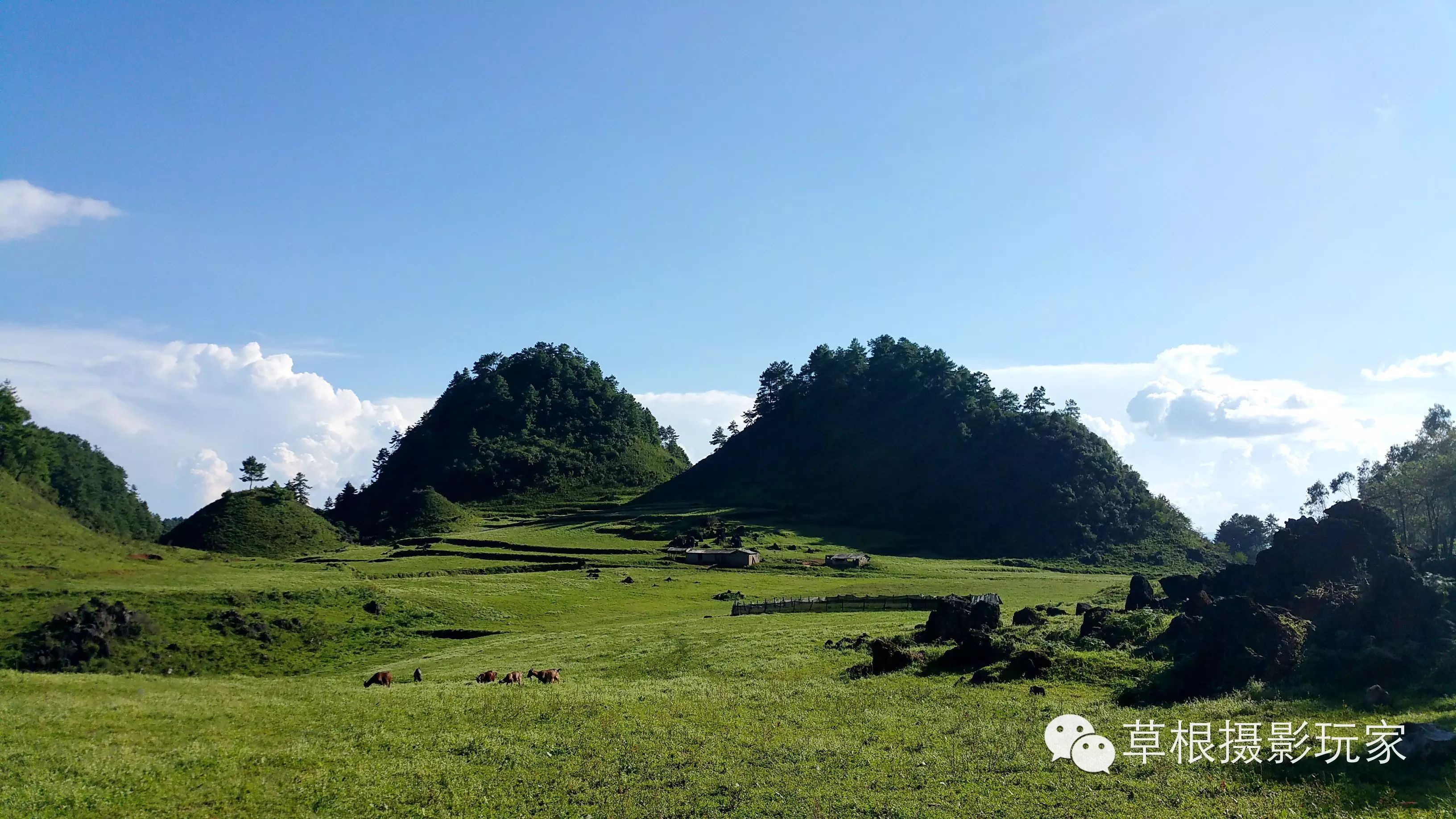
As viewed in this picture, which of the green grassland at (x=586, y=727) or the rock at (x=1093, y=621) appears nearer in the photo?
the green grassland at (x=586, y=727)

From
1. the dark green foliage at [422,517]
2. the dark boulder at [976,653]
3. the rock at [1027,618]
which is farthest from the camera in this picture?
the dark green foliage at [422,517]

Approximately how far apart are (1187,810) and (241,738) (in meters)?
26.7

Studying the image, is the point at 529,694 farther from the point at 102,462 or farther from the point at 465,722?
the point at 102,462

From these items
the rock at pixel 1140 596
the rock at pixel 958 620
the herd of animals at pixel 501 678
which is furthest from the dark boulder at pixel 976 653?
the herd of animals at pixel 501 678

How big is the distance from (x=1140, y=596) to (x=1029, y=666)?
74.2 ft

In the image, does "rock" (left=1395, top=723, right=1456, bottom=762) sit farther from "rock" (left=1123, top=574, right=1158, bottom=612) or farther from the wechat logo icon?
"rock" (left=1123, top=574, right=1158, bottom=612)

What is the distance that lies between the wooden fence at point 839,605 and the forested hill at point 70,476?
88525 millimetres

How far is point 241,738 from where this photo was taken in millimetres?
26641

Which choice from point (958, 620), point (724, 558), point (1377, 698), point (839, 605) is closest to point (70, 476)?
point (724, 558)

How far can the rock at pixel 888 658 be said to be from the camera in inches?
1479

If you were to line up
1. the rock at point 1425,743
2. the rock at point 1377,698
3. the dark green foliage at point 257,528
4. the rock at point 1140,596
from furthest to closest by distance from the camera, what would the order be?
the dark green foliage at point 257,528, the rock at point 1140,596, the rock at point 1377,698, the rock at point 1425,743

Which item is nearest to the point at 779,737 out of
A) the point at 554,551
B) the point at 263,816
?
the point at 263,816

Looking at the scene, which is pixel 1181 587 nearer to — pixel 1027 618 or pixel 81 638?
pixel 1027 618

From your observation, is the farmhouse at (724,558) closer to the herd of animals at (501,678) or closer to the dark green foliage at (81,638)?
the dark green foliage at (81,638)
